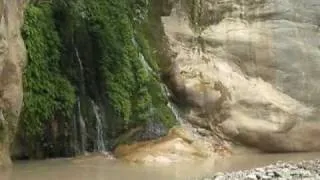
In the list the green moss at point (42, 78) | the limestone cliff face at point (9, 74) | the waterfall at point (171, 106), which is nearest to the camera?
the limestone cliff face at point (9, 74)

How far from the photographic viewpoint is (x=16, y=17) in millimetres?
12086

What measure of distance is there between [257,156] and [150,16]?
12.3 feet

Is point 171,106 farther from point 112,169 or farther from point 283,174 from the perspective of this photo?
point 283,174

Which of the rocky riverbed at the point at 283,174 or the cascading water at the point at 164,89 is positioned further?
the cascading water at the point at 164,89

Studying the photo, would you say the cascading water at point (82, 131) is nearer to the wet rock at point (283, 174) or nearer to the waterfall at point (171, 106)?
the waterfall at point (171, 106)

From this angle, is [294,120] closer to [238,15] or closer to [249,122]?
[249,122]

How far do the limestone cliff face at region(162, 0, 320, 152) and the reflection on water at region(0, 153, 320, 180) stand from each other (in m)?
1.27

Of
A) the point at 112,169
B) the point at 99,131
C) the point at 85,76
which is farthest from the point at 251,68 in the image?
the point at 112,169

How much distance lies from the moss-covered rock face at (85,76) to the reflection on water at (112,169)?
2.42 feet

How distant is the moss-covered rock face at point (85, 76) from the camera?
13.1 meters

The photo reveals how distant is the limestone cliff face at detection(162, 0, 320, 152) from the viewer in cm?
1473

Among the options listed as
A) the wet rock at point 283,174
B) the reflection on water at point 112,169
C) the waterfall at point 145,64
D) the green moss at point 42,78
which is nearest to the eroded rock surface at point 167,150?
the reflection on water at point 112,169

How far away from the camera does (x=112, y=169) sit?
1164 cm

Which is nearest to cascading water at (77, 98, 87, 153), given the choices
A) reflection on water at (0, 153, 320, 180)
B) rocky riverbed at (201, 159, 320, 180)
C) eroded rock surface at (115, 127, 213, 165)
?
reflection on water at (0, 153, 320, 180)
